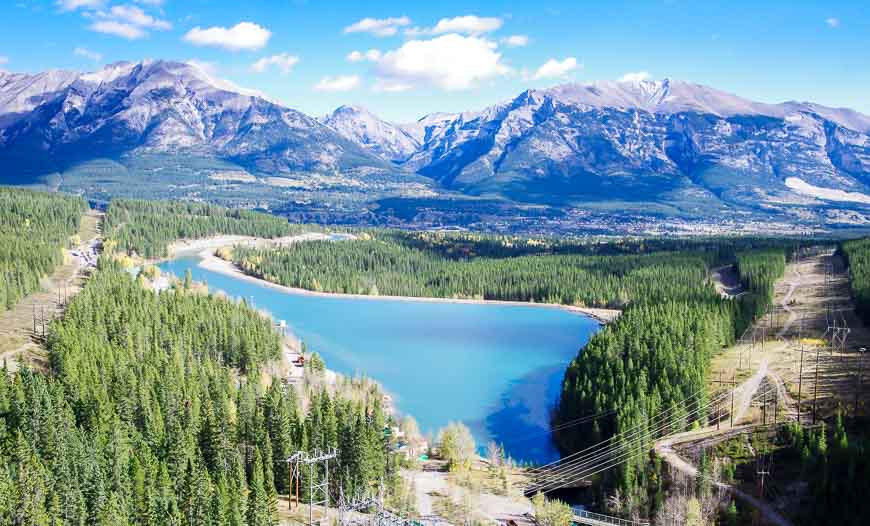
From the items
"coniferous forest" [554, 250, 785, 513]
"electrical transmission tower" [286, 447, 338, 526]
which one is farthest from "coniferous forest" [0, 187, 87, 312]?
"coniferous forest" [554, 250, 785, 513]

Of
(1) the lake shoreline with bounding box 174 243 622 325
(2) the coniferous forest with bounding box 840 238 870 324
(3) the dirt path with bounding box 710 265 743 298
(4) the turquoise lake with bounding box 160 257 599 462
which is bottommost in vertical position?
(4) the turquoise lake with bounding box 160 257 599 462

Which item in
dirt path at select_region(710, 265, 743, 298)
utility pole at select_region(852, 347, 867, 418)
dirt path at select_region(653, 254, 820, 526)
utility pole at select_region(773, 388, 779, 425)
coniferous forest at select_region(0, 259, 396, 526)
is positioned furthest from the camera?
dirt path at select_region(710, 265, 743, 298)

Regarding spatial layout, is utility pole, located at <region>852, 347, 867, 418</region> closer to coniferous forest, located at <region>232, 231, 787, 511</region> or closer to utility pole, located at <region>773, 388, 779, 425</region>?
utility pole, located at <region>773, 388, 779, 425</region>

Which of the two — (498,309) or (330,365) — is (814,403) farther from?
(498,309)

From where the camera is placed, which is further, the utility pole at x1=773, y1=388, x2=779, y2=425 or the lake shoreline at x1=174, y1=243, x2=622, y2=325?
the lake shoreline at x1=174, y1=243, x2=622, y2=325

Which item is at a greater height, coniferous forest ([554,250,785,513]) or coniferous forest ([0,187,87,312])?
coniferous forest ([0,187,87,312])

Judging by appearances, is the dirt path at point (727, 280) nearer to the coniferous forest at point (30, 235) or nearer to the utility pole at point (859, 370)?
the utility pole at point (859, 370)

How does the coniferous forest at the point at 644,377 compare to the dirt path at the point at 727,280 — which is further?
the dirt path at the point at 727,280

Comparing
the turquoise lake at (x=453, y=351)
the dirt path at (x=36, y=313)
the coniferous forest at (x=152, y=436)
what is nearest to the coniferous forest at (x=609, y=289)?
the turquoise lake at (x=453, y=351)
